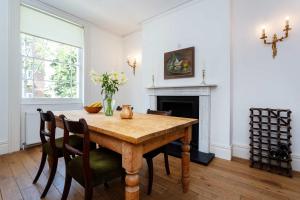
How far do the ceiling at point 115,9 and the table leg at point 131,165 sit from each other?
115 inches

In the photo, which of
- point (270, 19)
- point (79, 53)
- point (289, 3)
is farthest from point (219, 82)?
point (79, 53)

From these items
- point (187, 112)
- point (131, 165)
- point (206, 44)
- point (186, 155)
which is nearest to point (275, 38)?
point (206, 44)

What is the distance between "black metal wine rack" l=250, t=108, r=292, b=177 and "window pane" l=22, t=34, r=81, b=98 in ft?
11.9

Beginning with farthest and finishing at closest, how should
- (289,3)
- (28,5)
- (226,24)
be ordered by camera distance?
1. (28,5)
2. (226,24)
3. (289,3)

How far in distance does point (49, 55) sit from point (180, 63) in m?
2.69

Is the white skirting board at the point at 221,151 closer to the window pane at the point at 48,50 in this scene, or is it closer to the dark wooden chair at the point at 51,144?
the dark wooden chair at the point at 51,144

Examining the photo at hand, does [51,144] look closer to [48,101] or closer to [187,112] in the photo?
[48,101]

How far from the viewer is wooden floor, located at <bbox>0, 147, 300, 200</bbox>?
1.63 m

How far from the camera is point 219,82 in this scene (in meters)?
2.70

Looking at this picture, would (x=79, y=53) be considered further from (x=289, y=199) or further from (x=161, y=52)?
(x=289, y=199)

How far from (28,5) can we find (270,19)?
13.3ft

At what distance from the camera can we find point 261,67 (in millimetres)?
2434

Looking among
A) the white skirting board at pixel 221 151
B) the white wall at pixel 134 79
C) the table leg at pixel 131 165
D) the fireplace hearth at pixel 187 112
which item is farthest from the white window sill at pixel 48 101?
the white skirting board at pixel 221 151

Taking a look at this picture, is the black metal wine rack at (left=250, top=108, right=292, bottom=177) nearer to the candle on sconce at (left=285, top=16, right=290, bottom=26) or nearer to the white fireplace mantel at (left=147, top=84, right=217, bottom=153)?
the white fireplace mantel at (left=147, top=84, right=217, bottom=153)
